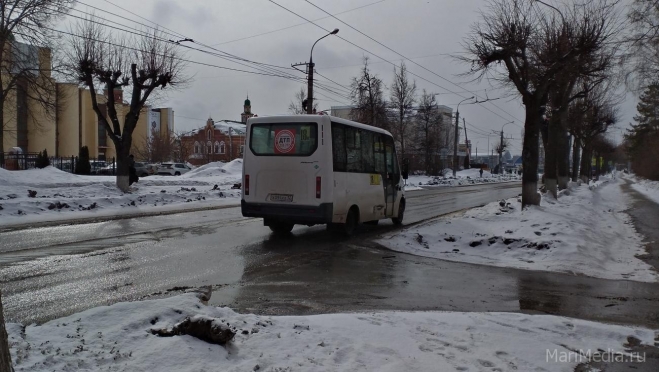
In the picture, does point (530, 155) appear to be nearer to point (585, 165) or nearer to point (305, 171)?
point (305, 171)

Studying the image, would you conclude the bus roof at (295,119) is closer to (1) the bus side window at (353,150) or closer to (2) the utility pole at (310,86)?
(1) the bus side window at (353,150)

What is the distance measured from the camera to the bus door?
46.3 ft

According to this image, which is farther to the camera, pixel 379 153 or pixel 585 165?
pixel 585 165

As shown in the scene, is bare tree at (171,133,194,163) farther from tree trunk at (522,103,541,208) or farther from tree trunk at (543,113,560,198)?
tree trunk at (522,103,541,208)

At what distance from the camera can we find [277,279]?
25.6 feet

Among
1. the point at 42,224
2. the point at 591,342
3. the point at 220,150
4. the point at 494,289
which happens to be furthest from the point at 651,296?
the point at 220,150

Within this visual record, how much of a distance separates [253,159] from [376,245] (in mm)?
3367

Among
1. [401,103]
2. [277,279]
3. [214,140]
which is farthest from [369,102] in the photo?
[214,140]

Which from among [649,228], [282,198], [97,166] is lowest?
[649,228]

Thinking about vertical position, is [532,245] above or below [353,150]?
below

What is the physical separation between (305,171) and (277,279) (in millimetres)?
3876

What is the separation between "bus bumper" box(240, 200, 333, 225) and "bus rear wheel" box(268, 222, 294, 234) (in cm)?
81

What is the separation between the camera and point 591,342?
16.8 ft

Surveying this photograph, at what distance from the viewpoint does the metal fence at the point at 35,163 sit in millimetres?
36812
